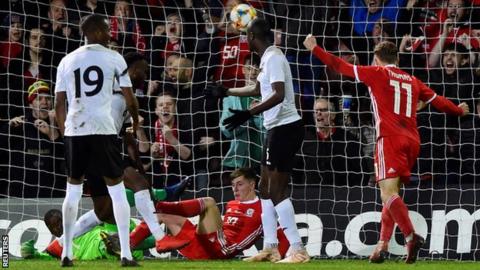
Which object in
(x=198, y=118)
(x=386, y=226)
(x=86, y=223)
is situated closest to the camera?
(x=386, y=226)

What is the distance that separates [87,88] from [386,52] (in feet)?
9.43

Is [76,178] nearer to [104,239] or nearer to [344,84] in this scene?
[104,239]

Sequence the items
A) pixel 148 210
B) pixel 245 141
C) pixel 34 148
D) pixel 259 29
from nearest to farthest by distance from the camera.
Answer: pixel 259 29 < pixel 148 210 < pixel 245 141 < pixel 34 148

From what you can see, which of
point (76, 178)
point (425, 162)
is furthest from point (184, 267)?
point (425, 162)

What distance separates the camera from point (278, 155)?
1223cm

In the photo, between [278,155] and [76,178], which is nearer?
[76,178]

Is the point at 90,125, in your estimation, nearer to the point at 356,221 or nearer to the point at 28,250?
the point at 28,250

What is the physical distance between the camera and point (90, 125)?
35.0 ft

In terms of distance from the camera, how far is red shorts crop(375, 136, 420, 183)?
11.9 metres

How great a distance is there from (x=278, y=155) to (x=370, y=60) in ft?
14.0

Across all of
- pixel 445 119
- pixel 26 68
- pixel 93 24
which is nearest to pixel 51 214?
pixel 93 24

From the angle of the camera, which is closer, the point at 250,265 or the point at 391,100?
the point at 250,265

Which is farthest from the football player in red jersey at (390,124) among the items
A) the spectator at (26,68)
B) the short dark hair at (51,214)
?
the spectator at (26,68)

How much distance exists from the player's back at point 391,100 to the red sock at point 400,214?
62cm
